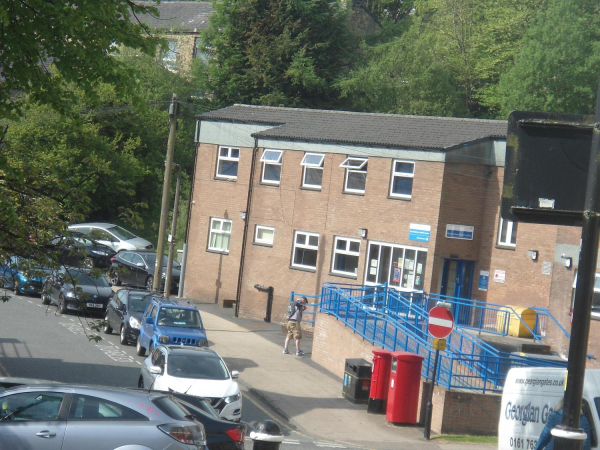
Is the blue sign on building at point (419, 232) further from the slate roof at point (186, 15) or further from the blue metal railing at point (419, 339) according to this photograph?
the slate roof at point (186, 15)

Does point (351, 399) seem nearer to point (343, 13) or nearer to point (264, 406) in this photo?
point (264, 406)

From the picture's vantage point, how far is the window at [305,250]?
31.2m

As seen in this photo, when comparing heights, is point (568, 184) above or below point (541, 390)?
above

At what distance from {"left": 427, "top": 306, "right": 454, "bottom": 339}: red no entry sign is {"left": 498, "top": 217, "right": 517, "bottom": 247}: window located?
44.0 ft

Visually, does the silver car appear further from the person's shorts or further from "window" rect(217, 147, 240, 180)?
"window" rect(217, 147, 240, 180)

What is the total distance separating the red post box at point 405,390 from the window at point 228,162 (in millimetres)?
17813

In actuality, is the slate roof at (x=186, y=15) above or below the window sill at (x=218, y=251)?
above

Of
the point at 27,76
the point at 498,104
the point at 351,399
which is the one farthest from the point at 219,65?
the point at 27,76

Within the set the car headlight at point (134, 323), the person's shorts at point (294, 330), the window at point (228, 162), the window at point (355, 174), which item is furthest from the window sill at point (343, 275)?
the car headlight at point (134, 323)

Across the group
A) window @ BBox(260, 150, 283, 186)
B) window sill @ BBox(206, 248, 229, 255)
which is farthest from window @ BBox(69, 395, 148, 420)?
window sill @ BBox(206, 248, 229, 255)

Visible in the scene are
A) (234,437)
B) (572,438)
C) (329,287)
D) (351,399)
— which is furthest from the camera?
(329,287)

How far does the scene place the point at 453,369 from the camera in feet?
60.6

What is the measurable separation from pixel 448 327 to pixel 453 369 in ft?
8.62

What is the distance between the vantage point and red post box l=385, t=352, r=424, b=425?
56.9ft
